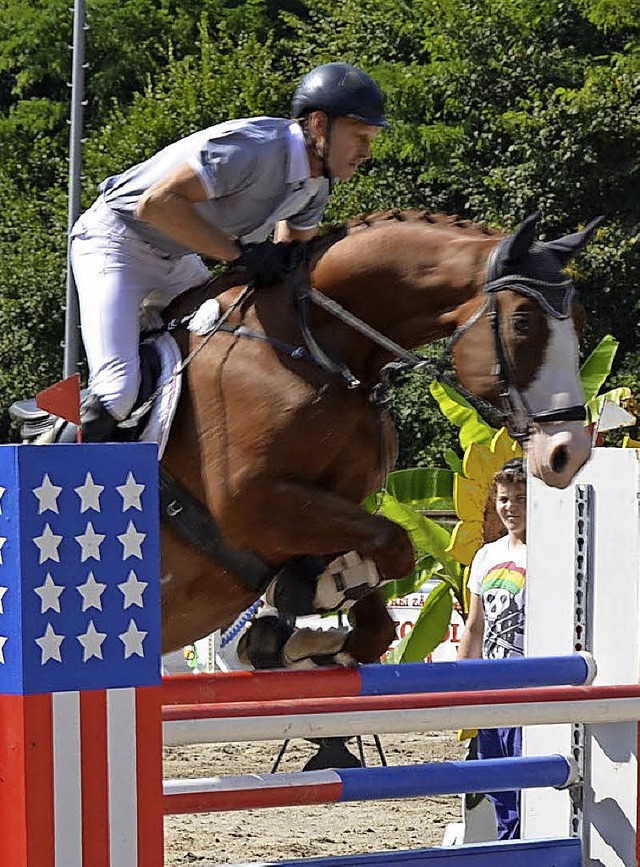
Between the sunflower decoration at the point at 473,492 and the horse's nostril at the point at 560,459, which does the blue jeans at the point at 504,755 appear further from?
the sunflower decoration at the point at 473,492

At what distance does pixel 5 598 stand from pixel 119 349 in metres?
1.34

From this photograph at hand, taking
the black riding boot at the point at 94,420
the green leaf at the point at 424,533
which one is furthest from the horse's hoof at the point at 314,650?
the green leaf at the point at 424,533

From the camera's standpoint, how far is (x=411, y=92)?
19734mm

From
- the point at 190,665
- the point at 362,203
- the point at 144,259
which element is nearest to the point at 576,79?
the point at 362,203

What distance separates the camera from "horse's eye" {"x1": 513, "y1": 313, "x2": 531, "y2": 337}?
333cm

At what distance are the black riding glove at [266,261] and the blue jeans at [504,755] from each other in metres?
1.67

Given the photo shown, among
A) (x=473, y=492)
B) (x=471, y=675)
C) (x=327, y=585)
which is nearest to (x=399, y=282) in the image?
(x=327, y=585)

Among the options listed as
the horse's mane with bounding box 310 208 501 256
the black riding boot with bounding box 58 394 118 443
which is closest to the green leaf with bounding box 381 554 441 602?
the horse's mane with bounding box 310 208 501 256

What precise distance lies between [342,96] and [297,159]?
7.3 inches

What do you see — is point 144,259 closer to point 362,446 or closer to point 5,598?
point 362,446

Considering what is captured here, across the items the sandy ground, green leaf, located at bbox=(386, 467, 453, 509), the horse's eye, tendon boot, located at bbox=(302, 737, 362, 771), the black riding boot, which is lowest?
the sandy ground

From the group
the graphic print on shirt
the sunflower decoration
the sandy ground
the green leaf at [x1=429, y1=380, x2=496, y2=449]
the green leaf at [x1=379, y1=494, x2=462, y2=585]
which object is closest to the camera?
the graphic print on shirt

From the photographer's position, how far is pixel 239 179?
136 inches

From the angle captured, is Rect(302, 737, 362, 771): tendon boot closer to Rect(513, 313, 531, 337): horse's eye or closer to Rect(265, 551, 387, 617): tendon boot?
Rect(265, 551, 387, 617): tendon boot
